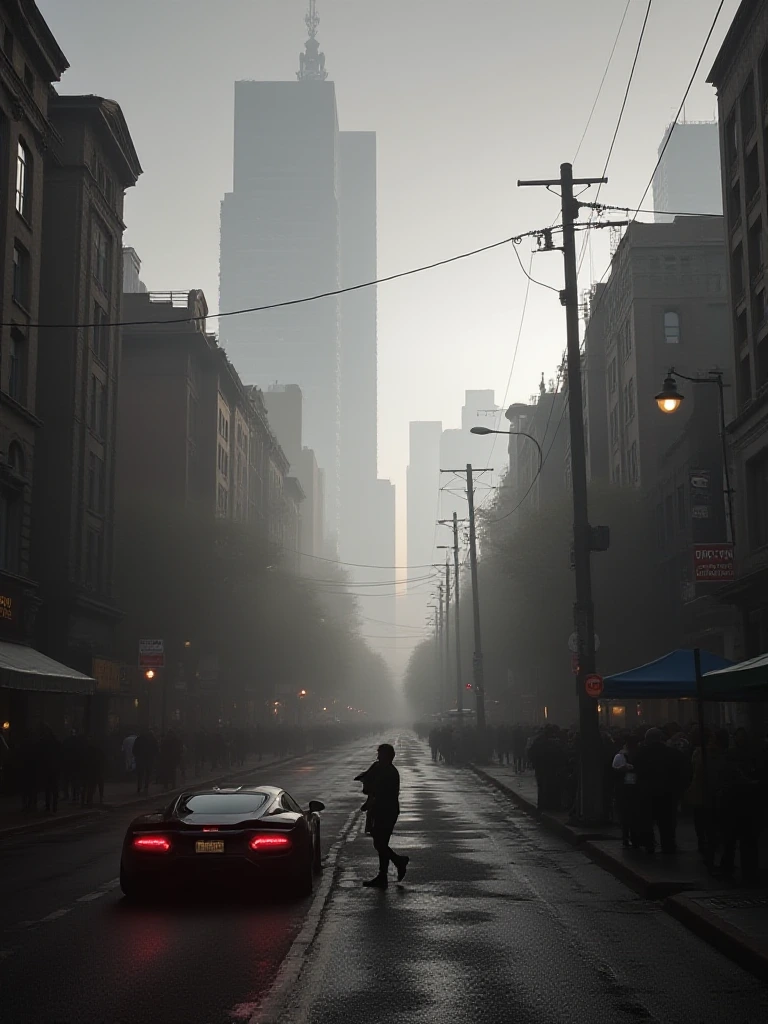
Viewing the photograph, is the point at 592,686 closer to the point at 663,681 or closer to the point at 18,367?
the point at 663,681

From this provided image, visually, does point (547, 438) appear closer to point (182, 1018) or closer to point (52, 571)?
point (52, 571)

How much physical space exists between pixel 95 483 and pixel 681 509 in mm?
24461

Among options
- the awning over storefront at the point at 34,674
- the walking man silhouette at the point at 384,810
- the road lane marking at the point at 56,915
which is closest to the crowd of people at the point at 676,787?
the walking man silhouette at the point at 384,810

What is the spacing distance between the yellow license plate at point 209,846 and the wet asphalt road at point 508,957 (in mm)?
1347

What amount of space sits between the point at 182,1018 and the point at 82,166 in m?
44.3

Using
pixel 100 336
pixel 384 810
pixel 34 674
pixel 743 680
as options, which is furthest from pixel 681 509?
pixel 384 810

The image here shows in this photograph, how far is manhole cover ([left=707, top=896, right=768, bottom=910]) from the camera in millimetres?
12141

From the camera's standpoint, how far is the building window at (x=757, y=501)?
37875 millimetres

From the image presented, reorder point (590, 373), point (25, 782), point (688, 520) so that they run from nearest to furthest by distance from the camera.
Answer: point (25, 782) < point (688, 520) < point (590, 373)

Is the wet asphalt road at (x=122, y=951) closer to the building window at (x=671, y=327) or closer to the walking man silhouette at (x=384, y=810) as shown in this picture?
the walking man silhouette at (x=384, y=810)

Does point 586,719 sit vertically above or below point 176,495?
below

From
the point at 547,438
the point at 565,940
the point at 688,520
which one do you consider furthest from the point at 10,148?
the point at 547,438

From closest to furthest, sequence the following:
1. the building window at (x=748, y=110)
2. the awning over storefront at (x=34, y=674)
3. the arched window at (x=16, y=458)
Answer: the awning over storefront at (x=34, y=674) < the arched window at (x=16, y=458) < the building window at (x=748, y=110)

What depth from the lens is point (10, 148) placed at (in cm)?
3819
